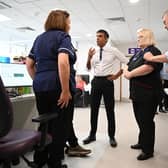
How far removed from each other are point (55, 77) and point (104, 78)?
1.32 meters

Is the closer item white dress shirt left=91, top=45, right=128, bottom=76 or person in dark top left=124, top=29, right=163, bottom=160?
person in dark top left=124, top=29, right=163, bottom=160

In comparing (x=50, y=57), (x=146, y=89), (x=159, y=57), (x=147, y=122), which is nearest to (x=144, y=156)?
(x=147, y=122)

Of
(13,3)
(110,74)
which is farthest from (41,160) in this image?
(13,3)

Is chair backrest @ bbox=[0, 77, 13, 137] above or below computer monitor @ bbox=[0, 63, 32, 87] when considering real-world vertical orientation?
below

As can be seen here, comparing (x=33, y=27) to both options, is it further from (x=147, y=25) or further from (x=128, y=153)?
(x=128, y=153)

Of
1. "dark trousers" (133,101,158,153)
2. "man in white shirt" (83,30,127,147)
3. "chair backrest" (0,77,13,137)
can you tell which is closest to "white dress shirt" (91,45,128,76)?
"man in white shirt" (83,30,127,147)

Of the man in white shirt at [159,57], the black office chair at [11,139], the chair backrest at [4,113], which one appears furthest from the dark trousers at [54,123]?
the man in white shirt at [159,57]

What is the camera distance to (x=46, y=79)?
174 cm

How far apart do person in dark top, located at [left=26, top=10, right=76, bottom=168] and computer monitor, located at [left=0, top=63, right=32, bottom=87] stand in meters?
0.75

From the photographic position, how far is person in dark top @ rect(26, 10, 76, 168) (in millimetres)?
1714

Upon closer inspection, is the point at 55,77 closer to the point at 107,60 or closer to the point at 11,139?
the point at 11,139

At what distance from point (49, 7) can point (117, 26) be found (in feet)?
8.79

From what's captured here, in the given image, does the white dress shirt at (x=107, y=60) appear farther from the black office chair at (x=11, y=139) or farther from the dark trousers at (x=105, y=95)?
the black office chair at (x=11, y=139)

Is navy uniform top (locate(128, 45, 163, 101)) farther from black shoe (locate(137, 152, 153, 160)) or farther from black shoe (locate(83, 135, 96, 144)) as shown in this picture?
black shoe (locate(83, 135, 96, 144))
